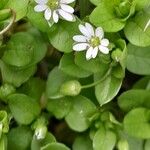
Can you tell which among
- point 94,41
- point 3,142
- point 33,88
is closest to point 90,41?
point 94,41

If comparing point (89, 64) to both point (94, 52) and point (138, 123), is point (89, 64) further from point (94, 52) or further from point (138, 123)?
point (138, 123)

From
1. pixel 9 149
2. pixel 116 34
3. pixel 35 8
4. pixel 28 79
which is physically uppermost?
pixel 35 8

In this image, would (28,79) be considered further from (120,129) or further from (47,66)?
(120,129)

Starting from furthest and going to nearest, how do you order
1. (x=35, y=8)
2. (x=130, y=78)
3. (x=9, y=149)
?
(x=130, y=78) < (x=9, y=149) < (x=35, y=8)

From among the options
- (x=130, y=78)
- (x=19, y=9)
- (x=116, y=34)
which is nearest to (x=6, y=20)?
(x=19, y=9)

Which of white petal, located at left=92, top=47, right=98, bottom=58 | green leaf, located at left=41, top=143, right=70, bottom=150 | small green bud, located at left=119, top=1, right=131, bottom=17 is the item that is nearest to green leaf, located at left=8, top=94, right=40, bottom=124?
green leaf, located at left=41, top=143, right=70, bottom=150

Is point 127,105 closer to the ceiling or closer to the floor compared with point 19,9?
closer to the floor

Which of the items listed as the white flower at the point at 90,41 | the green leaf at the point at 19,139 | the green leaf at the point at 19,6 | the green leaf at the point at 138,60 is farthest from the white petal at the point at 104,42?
the green leaf at the point at 19,139

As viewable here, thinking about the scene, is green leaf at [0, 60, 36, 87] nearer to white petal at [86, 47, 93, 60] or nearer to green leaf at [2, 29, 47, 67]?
green leaf at [2, 29, 47, 67]
